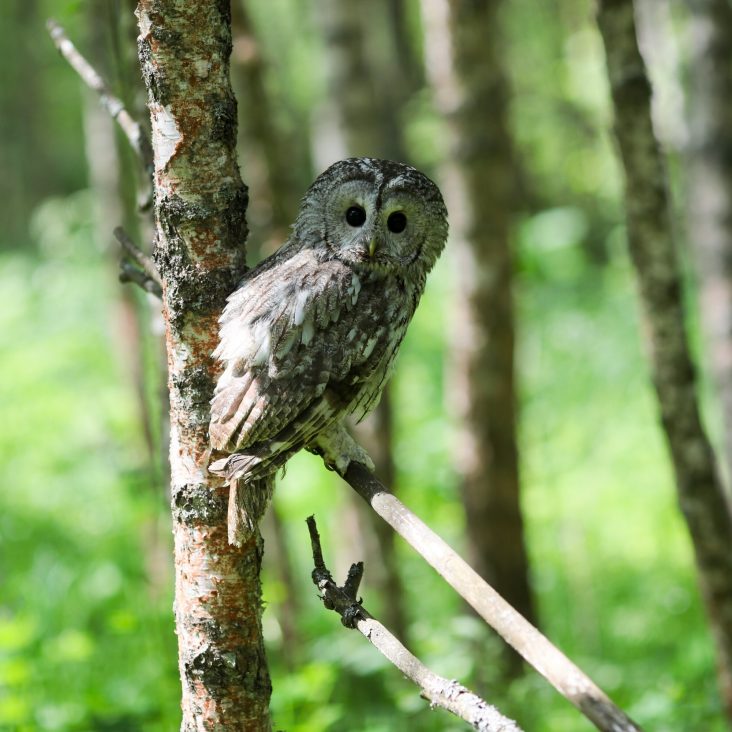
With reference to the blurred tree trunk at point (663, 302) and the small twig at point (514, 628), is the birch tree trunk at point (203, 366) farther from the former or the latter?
the blurred tree trunk at point (663, 302)

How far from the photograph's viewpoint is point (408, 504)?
6.20 metres

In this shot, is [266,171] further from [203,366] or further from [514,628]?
[514,628]

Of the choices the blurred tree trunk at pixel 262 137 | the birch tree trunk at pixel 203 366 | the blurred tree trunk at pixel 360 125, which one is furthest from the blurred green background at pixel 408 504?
the birch tree trunk at pixel 203 366

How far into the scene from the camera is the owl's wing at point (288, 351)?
65.6 inches

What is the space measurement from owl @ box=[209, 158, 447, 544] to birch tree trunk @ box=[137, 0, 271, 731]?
0.05 metres

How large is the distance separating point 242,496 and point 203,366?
239 mm

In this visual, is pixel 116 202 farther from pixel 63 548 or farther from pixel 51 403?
pixel 51 403

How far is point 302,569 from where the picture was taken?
19.4 ft

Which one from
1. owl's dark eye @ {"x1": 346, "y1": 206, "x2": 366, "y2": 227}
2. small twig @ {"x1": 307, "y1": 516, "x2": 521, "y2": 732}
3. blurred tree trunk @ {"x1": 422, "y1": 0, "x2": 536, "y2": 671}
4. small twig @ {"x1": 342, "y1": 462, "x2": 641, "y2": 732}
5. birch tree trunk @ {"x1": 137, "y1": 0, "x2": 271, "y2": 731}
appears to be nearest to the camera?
small twig @ {"x1": 342, "y1": 462, "x2": 641, "y2": 732}

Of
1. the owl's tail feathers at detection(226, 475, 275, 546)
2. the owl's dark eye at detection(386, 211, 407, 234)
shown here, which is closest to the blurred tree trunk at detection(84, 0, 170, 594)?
the owl's dark eye at detection(386, 211, 407, 234)

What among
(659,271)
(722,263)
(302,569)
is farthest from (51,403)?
(659,271)

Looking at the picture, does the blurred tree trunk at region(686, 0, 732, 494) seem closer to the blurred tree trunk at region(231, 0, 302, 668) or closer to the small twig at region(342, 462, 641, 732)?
the blurred tree trunk at region(231, 0, 302, 668)

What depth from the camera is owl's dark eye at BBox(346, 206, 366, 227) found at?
207 cm

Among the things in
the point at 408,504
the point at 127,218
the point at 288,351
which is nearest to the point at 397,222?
the point at 288,351
